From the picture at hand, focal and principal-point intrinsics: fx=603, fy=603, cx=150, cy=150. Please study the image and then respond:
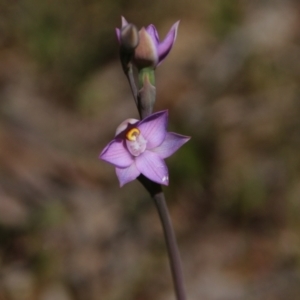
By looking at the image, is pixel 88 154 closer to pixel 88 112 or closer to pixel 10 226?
pixel 88 112

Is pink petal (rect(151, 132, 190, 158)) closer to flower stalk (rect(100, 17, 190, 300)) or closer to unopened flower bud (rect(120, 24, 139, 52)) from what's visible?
flower stalk (rect(100, 17, 190, 300))

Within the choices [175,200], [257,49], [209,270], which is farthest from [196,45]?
[209,270]

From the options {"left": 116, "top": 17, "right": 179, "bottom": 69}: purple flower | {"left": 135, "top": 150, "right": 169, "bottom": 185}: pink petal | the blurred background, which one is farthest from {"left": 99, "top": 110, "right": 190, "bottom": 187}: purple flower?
the blurred background

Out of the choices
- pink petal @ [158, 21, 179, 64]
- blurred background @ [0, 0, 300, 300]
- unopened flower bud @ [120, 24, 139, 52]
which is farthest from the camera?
blurred background @ [0, 0, 300, 300]

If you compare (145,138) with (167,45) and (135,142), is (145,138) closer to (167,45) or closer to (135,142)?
(135,142)

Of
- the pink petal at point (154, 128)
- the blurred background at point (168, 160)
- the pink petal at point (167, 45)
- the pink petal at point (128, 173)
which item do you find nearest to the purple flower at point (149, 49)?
the pink petal at point (167, 45)

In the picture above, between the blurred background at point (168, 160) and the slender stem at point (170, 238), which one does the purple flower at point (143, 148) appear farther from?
the blurred background at point (168, 160)
